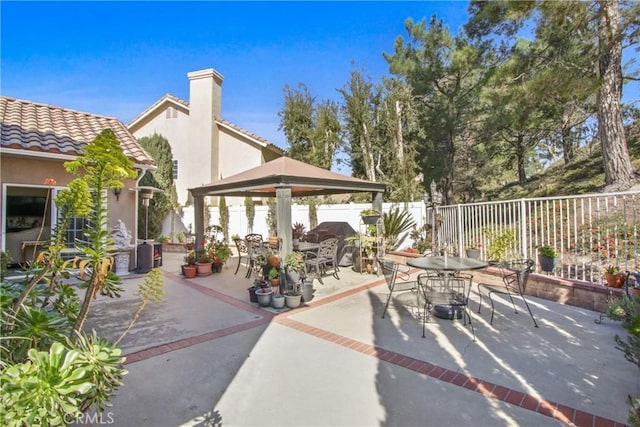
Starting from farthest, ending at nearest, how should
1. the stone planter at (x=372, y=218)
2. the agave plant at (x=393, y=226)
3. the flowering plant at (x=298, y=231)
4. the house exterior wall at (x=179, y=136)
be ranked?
the house exterior wall at (x=179, y=136)
the flowering plant at (x=298, y=231)
the agave plant at (x=393, y=226)
the stone planter at (x=372, y=218)

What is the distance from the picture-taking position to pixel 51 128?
8422mm

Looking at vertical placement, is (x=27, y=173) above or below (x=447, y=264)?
above

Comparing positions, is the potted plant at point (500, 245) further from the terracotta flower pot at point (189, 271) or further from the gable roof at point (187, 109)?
Answer: the gable roof at point (187, 109)

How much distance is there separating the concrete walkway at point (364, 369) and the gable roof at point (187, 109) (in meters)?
11.9

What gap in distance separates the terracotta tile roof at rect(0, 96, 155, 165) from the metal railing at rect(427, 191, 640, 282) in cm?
942

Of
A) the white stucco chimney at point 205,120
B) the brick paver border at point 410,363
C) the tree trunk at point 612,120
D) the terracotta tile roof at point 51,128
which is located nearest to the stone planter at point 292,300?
the brick paver border at point 410,363

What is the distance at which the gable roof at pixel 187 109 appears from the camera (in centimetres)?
1636

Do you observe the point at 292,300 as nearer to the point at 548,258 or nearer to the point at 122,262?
the point at 548,258

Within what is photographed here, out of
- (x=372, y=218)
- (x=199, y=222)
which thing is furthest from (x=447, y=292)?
(x=199, y=222)

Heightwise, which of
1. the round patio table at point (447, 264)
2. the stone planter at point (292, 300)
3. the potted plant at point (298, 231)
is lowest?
the stone planter at point (292, 300)

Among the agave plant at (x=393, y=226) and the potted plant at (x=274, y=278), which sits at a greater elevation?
the agave plant at (x=393, y=226)

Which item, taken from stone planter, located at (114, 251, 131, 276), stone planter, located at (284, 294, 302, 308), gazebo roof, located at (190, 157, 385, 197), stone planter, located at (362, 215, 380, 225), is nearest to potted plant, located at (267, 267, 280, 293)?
stone planter, located at (284, 294, 302, 308)

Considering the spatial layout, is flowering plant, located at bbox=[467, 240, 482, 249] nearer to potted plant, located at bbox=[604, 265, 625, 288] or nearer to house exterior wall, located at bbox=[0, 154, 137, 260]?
potted plant, located at bbox=[604, 265, 625, 288]

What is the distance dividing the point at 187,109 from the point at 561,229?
704 inches
